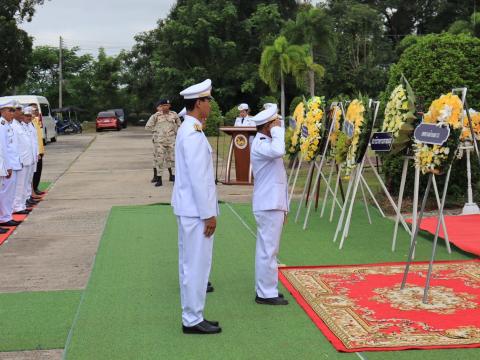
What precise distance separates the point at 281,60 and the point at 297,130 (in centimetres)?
2903

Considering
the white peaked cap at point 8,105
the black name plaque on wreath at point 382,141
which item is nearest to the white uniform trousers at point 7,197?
the white peaked cap at point 8,105

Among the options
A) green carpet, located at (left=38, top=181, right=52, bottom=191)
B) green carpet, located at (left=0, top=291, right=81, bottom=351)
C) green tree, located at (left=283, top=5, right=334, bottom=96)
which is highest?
green tree, located at (left=283, top=5, right=334, bottom=96)

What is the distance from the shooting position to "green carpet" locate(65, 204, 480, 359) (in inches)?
197

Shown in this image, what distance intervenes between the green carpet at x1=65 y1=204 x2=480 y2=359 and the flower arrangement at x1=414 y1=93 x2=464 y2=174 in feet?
5.76

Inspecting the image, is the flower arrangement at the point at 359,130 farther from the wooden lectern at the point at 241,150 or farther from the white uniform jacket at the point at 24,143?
the wooden lectern at the point at 241,150

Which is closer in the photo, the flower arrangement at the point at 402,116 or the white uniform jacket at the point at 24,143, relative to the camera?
the flower arrangement at the point at 402,116

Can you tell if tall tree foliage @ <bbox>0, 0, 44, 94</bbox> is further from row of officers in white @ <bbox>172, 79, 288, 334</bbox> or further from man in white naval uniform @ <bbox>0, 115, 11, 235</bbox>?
row of officers in white @ <bbox>172, 79, 288, 334</bbox>

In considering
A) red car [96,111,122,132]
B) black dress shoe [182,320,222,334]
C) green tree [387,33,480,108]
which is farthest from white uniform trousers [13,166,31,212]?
red car [96,111,122,132]

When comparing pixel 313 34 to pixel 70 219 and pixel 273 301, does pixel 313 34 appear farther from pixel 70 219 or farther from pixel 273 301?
pixel 273 301

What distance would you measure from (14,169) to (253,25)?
39345mm

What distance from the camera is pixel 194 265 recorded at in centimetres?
531

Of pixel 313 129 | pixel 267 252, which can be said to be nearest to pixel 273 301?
pixel 267 252

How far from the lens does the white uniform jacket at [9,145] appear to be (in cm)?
Result: 1091

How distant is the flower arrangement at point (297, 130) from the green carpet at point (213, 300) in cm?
115
